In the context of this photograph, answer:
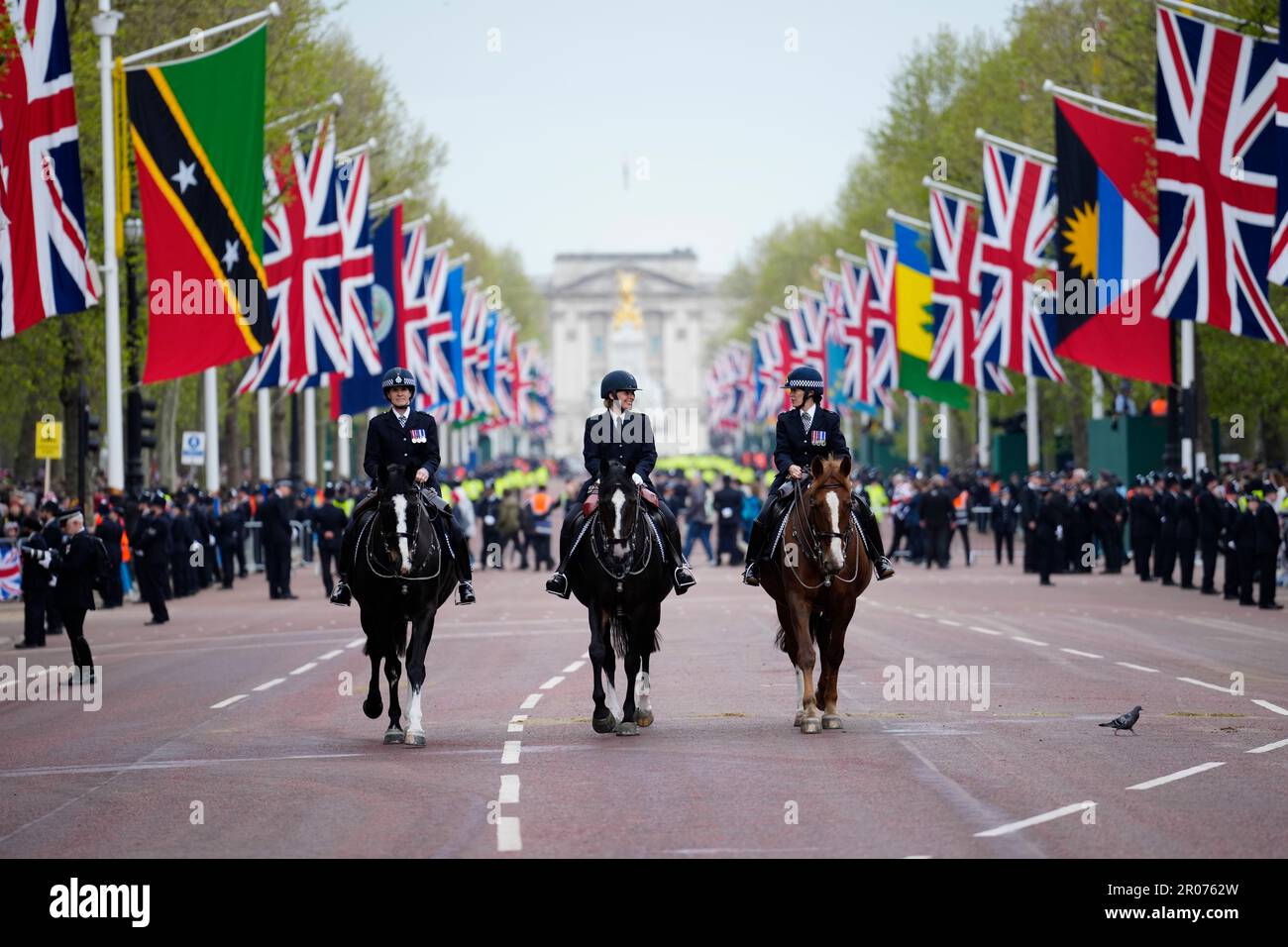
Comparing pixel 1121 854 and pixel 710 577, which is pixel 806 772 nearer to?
pixel 1121 854

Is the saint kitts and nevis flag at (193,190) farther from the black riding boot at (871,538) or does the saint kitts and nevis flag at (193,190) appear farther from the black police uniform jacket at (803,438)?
the black riding boot at (871,538)

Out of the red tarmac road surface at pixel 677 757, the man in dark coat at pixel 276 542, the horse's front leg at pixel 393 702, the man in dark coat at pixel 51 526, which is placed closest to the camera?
the red tarmac road surface at pixel 677 757

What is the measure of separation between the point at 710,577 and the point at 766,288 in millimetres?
75850

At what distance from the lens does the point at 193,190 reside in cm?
3127

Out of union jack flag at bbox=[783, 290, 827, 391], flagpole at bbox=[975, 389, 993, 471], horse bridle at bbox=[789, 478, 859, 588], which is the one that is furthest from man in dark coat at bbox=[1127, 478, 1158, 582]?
union jack flag at bbox=[783, 290, 827, 391]

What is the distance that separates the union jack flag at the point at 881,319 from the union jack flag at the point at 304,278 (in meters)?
18.0

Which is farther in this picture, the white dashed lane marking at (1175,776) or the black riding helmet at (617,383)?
the black riding helmet at (617,383)

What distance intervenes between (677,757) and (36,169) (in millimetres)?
14724

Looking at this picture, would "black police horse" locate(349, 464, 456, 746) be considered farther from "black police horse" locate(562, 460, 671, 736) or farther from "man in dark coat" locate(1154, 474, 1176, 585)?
"man in dark coat" locate(1154, 474, 1176, 585)

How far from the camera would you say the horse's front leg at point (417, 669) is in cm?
1510

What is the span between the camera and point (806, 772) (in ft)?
42.9

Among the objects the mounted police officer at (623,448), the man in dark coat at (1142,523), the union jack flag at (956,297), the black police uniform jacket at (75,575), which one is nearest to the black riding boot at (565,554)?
the mounted police officer at (623,448)

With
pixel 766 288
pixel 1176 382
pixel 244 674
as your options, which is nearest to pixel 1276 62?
pixel 1176 382

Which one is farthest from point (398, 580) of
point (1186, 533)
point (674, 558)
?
point (1186, 533)
